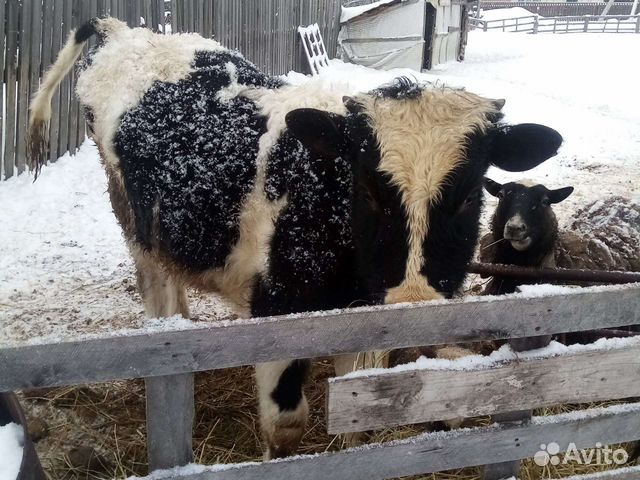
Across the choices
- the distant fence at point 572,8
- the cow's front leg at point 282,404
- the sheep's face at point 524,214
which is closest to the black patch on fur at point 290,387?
the cow's front leg at point 282,404

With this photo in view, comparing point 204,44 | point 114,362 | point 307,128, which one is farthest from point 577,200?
point 114,362

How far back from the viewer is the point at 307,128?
10.0 feet

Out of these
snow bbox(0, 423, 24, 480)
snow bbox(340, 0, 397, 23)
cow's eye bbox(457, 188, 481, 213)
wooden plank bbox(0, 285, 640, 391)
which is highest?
Result: snow bbox(340, 0, 397, 23)

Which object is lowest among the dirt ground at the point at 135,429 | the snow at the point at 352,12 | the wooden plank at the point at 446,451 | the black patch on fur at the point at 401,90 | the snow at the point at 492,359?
the dirt ground at the point at 135,429

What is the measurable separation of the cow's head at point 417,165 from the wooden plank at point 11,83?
532 cm

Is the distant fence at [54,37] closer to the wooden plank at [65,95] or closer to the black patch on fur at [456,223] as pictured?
the wooden plank at [65,95]

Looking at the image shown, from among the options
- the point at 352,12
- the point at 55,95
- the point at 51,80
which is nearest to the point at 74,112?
the point at 55,95

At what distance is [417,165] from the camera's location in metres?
2.78

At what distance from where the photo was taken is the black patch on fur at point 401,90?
10.2 feet

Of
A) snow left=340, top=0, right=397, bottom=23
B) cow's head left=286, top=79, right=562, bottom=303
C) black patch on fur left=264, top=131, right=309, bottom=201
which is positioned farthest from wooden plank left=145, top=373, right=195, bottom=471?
snow left=340, top=0, right=397, bottom=23

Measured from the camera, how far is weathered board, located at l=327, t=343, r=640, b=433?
7.23 feet

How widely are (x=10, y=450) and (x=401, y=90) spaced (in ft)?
7.59

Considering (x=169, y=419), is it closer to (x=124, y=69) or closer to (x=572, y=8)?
(x=124, y=69)

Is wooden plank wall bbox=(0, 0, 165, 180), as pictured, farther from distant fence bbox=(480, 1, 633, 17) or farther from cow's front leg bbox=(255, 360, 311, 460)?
distant fence bbox=(480, 1, 633, 17)
